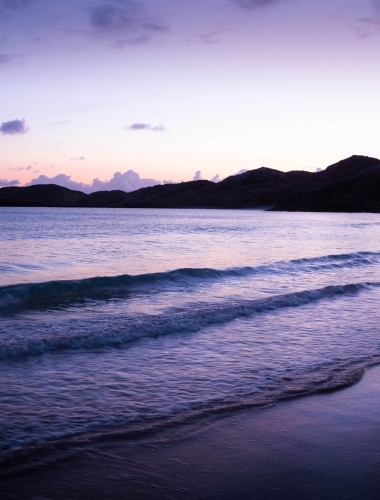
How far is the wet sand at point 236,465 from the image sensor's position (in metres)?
4.23

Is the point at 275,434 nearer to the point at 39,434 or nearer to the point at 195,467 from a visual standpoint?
the point at 195,467

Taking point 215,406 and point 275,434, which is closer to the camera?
point 275,434

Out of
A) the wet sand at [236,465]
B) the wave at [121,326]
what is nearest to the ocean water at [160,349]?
the wave at [121,326]

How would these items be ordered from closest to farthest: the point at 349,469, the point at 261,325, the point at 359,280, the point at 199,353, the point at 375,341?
1. the point at 349,469
2. the point at 199,353
3. the point at 375,341
4. the point at 261,325
5. the point at 359,280

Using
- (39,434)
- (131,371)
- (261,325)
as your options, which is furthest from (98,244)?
(39,434)

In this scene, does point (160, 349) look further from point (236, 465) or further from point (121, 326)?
point (236, 465)

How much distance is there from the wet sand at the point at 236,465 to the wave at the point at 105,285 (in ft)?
26.3

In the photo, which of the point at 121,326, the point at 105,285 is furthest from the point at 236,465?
the point at 105,285

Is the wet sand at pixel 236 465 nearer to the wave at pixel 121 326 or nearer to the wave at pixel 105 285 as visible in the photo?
the wave at pixel 121 326

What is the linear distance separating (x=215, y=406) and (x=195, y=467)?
1.58 metres

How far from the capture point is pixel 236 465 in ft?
15.4

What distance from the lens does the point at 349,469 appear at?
463 centimetres

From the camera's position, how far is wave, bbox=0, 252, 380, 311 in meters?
13.6

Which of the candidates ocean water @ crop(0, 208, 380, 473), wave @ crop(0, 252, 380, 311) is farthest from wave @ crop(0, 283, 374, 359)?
wave @ crop(0, 252, 380, 311)
